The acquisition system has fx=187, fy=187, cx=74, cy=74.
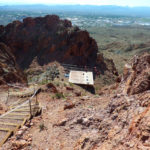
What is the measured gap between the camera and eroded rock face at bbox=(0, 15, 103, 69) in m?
28.2

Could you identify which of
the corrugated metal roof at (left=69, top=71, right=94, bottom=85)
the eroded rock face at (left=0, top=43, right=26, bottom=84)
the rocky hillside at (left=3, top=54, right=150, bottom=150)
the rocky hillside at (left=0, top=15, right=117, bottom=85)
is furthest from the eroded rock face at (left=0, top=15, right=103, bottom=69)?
the rocky hillside at (left=3, top=54, right=150, bottom=150)

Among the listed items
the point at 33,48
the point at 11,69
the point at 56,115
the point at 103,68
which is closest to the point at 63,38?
the point at 33,48

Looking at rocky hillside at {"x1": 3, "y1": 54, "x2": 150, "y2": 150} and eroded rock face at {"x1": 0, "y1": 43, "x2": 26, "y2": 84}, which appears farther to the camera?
eroded rock face at {"x1": 0, "y1": 43, "x2": 26, "y2": 84}

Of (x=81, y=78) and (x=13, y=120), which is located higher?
(x=13, y=120)

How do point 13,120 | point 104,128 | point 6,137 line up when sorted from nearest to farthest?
1. point 104,128
2. point 6,137
3. point 13,120

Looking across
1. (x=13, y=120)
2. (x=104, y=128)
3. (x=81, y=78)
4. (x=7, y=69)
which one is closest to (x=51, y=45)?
(x=81, y=78)

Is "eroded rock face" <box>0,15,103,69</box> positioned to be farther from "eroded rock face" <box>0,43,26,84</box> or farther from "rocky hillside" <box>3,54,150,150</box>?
"rocky hillside" <box>3,54,150,150</box>

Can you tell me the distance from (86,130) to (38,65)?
23.6m

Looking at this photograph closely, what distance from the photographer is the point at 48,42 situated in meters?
30.5

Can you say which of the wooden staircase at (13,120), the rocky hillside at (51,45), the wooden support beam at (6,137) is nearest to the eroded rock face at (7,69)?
the wooden staircase at (13,120)

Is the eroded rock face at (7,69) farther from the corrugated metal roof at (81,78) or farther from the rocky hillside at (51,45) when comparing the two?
the rocky hillside at (51,45)

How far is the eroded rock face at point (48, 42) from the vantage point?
28.2 meters

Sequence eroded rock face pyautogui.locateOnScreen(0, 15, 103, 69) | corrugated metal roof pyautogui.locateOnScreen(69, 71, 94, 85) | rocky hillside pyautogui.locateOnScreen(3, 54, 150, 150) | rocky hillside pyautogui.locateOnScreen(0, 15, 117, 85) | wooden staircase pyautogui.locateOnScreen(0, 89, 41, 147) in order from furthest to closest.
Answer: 1. eroded rock face pyautogui.locateOnScreen(0, 15, 103, 69)
2. rocky hillside pyautogui.locateOnScreen(0, 15, 117, 85)
3. corrugated metal roof pyautogui.locateOnScreen(69, 71, 94, 85)
4. wooden staircase pyautogui.locateOnScreen(0, 89, 41, 147)
5. rocky hillside pyautogui.locateOnScreen(3, 54, 150, 150)

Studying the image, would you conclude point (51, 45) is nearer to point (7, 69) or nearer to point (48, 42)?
point (48, 42)
